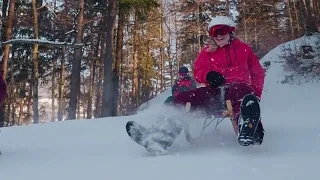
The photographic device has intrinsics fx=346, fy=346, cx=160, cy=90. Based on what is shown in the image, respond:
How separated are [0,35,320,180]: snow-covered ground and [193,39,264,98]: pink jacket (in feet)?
1.74

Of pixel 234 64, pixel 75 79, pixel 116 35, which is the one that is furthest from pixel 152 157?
pixel 116 35

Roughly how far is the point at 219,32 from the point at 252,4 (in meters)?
16.9

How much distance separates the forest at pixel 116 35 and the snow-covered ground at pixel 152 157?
5.70m

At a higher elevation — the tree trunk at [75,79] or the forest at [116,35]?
the forest at [116,35]

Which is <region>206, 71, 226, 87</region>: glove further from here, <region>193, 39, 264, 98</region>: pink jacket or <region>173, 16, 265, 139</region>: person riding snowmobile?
<region>193, 39, 264, 98</region>: pink jacket

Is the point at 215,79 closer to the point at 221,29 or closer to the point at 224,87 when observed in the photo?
the point at 224,87

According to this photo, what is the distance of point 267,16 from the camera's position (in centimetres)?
2038

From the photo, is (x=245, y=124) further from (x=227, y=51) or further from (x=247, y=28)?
(x=247, y=28)

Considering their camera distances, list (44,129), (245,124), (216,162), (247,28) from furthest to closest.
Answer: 1. (247,28)
2. (44,129)
3. (245,124)
4. (216,162)

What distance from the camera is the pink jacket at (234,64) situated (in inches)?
131

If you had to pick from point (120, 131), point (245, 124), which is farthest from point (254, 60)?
point (120, 131)

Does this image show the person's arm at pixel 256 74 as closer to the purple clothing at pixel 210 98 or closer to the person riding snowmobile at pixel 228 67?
the person riding snowmobile at pixel 228 67

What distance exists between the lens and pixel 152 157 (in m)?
2.80

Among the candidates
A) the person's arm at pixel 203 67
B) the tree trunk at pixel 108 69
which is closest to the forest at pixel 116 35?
the tree trunk at pixel 108 69
